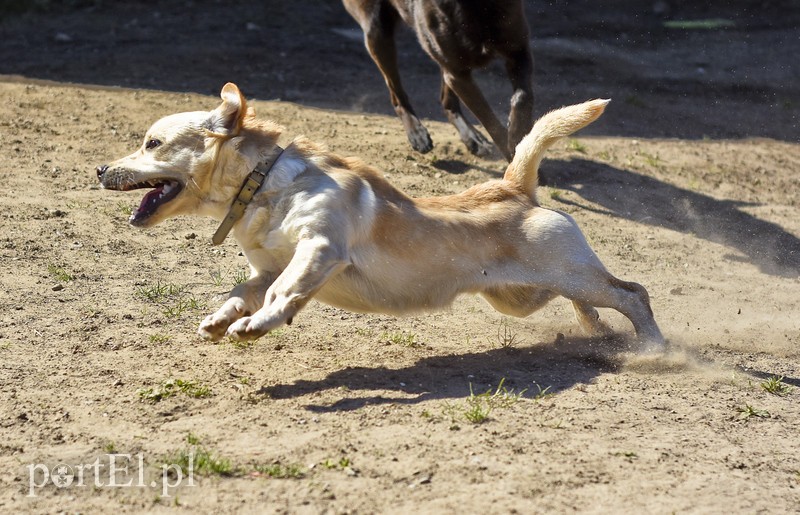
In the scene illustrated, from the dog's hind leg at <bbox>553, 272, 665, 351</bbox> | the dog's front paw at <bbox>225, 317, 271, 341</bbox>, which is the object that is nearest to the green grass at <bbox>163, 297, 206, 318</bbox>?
the dog's front paw at <bbox>225, 317, 271, 341</bbox>

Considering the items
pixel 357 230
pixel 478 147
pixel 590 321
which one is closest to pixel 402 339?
pixel 357 230

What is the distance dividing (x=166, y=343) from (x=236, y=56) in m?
7.10

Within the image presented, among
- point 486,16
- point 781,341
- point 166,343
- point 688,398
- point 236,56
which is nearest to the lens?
point 688,398

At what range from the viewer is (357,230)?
486 centimetres

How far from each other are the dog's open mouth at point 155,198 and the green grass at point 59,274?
1.37 meters

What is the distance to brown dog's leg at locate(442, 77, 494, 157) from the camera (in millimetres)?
8938

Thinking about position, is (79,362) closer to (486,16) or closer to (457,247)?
(457,247)

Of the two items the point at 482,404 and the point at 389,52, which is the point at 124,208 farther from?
the point at 482,404

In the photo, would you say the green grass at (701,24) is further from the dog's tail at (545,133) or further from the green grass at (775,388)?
the green grass at (775,388)

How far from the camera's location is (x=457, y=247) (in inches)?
201

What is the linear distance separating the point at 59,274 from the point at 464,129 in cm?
405

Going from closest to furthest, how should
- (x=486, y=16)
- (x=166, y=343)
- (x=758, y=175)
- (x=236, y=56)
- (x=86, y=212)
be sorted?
(x=166, y=343)
(x=86, y=212)
(x=486, y=16)
(x=758, y=175)
(x=236, y=56)

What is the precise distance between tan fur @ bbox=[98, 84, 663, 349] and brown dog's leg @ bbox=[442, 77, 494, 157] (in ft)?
11.6

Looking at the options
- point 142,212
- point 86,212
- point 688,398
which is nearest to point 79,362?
point 142,212
